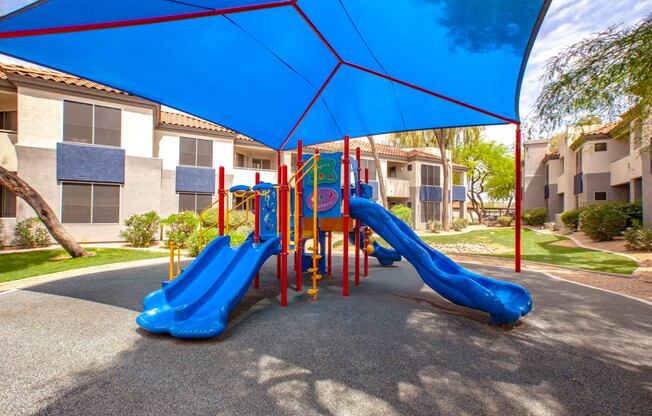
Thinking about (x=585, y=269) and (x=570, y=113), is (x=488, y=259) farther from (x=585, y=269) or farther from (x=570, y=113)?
(x=570, y=113)

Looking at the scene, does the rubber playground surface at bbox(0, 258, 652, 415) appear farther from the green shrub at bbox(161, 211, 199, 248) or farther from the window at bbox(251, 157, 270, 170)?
the window at bbox(251, 157, 270, 170)

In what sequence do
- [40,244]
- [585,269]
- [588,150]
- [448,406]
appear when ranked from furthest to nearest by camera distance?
[588,150] → [40,244] → [585,269] → [448,406]

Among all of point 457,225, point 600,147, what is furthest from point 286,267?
point 600,147

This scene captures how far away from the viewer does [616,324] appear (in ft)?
14.6

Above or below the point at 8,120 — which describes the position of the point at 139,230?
below

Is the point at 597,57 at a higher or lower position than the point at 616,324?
higher

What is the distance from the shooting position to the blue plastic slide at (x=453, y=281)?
4223 mm

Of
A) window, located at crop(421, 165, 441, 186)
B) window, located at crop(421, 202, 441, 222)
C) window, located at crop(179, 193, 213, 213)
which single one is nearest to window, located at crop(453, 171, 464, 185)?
window, located at crop(421, 165, 441, 186)

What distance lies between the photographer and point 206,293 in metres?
4.41

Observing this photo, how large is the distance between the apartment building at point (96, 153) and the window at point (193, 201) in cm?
5

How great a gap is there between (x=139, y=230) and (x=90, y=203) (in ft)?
9.50

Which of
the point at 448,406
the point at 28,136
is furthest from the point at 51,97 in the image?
the point at 448,406

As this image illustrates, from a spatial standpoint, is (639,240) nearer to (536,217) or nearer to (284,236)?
(284,236)

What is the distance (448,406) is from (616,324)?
3.78 m
